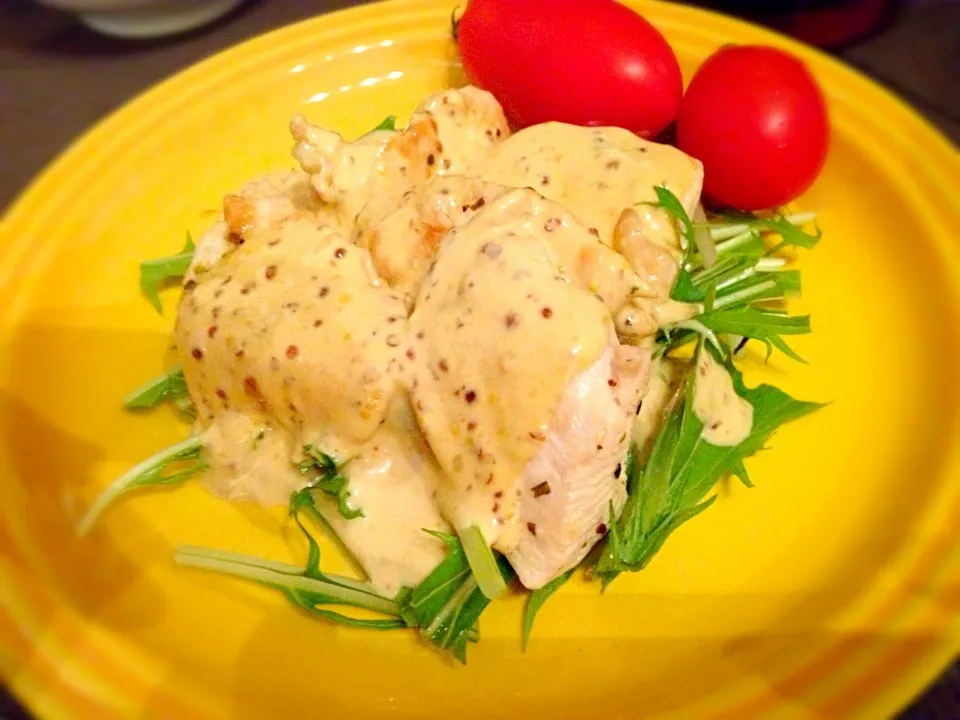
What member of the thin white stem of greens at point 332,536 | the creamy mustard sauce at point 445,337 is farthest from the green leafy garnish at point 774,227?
the thin white stem of greens at point 332,536

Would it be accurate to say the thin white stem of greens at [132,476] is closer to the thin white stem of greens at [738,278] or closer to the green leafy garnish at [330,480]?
the green leafy garnish at [330,480]

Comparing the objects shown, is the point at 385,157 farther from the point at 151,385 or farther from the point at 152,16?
the point at 152,16

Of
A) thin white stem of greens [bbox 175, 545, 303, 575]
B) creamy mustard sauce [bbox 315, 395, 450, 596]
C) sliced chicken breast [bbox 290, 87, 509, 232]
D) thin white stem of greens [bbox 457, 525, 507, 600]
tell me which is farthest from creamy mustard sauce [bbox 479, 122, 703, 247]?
thin white stem of greens [bbox 175, 545, 303, 575]

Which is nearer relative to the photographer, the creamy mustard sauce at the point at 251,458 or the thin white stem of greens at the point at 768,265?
the creamy mustard sauce at the point at 251,458

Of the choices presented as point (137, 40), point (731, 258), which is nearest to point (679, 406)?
point (731, 258)

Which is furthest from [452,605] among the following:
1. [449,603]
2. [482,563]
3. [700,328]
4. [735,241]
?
[735,241]

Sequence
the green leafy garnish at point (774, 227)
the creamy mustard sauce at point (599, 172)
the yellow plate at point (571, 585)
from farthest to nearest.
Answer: the green leafy garnish at point (774, 227) < the creamy mustard sauce at point (599, 172) < the yellow plate at point (571, 585)
